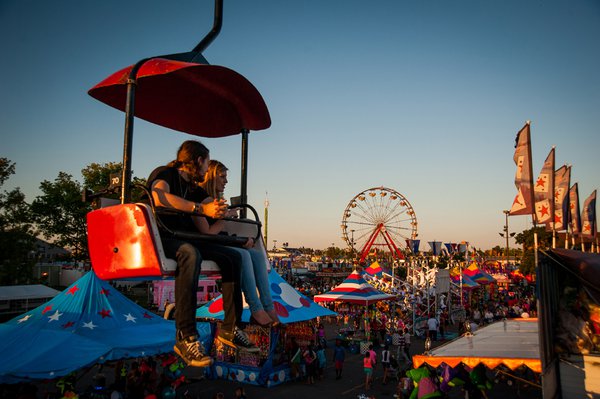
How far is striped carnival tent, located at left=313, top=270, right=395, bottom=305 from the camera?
21.2 metres

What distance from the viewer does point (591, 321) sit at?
27.7 feet

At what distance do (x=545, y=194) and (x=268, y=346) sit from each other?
960cm

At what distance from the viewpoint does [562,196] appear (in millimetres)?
14758

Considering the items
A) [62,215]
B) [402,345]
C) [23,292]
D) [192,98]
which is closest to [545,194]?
[402,345]

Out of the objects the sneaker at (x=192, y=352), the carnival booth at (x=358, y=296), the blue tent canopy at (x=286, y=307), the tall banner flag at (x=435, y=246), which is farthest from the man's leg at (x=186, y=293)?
the tall banner flag at (x=435, y=246)

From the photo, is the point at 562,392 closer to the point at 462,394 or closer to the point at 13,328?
the point at 462,394

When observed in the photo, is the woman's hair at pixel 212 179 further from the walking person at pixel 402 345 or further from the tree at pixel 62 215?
the tree at pixel 62 215

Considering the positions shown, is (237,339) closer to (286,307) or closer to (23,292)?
(286,307)

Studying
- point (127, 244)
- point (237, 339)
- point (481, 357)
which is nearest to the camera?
point (127, 244)

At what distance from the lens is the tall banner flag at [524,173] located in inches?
372

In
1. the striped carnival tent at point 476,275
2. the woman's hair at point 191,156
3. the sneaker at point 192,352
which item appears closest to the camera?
the sneaker at point 192,352

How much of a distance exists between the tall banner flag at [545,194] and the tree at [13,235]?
930 inches

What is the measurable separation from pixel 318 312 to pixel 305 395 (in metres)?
3.08

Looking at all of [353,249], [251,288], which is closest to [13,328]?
[251,288]
